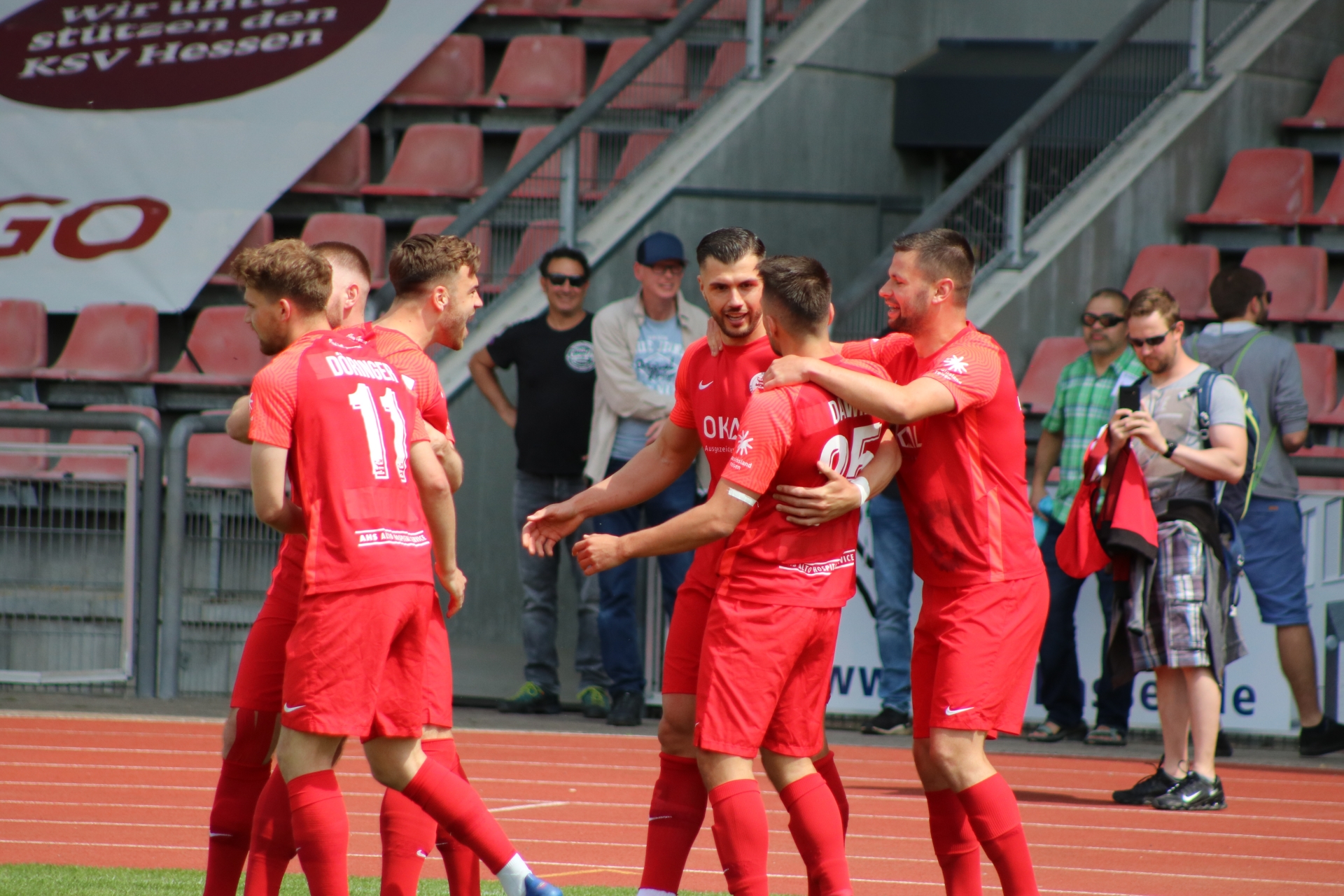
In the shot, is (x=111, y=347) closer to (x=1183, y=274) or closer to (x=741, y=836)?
(x=1183, y=274)

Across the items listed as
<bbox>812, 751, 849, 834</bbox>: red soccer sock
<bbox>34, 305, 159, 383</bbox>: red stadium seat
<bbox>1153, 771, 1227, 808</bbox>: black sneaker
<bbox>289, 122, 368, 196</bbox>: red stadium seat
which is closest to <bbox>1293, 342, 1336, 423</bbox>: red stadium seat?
<bbox>1153, 771, 1227, 808</bbox>: black sneaker

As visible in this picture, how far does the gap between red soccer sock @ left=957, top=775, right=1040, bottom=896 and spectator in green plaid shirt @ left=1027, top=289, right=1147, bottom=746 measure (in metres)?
3.77

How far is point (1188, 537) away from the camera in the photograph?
6.68m

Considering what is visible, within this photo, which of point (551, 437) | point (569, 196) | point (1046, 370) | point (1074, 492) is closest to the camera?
point (1074, 492)

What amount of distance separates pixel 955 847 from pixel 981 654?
0.58 metres

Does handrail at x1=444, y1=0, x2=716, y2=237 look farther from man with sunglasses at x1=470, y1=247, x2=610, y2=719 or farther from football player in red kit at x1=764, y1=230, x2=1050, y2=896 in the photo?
football player in red kit at x1=764, y1=230, x2=1050, y2=896

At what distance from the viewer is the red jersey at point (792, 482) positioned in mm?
4219

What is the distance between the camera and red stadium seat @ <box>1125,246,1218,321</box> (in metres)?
10.4

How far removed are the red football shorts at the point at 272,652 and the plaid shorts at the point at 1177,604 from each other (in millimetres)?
3730

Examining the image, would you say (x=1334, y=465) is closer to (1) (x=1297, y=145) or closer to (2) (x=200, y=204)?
(1) (x=1297, y=145)

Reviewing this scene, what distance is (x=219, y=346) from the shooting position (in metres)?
11.7

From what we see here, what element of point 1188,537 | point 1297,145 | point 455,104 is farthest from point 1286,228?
point 455,104

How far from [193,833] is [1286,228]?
8.01m

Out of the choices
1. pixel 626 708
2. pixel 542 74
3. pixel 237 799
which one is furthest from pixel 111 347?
pixel 237 799
